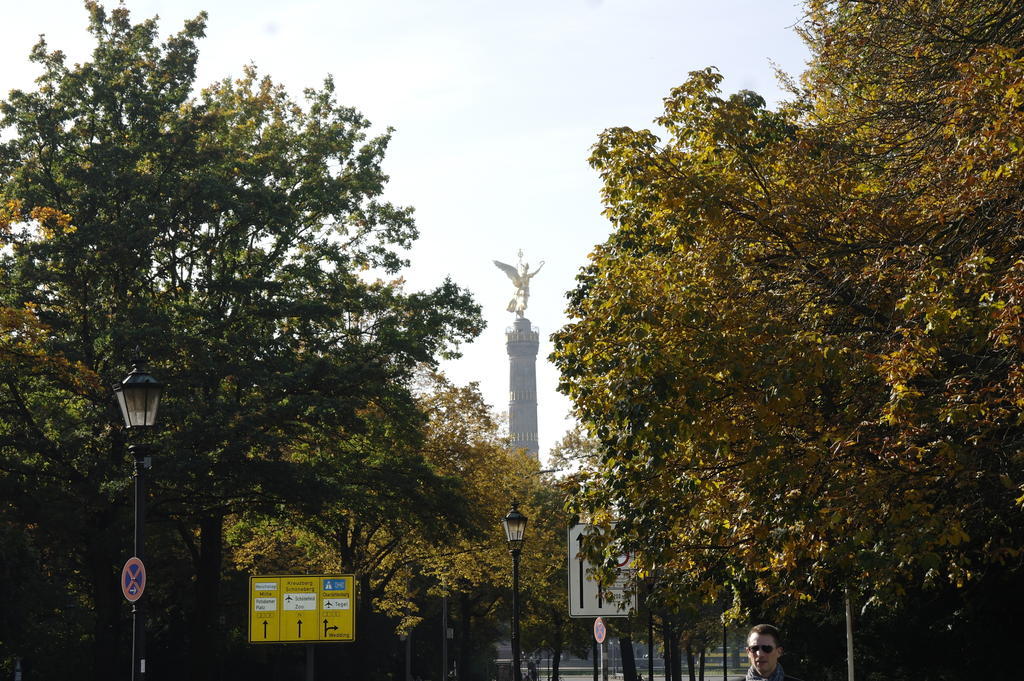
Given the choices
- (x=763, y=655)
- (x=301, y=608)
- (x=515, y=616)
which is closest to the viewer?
(x=763, y=655)

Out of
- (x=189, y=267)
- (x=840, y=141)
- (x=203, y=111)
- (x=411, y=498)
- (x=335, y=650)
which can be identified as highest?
(x=203, y=111)

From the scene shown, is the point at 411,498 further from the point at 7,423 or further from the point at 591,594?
the point at 591,594

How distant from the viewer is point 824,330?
14.1 m

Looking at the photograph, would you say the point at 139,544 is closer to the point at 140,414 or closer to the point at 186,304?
the point at 140,414

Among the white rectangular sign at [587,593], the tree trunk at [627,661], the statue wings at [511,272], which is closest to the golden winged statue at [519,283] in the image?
the statue wings at [511,272]

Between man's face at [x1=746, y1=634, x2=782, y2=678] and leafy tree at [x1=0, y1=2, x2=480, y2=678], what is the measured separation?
21438 mm

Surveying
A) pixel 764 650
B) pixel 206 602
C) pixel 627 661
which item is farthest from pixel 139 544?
pixel 627 661

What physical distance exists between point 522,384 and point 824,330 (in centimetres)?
15913

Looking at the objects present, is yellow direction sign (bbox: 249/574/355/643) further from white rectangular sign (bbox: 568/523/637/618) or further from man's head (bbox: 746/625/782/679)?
man's head (bbox: 746/625/782/679)

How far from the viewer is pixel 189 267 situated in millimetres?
32000

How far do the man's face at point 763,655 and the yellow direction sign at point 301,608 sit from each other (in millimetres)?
26853

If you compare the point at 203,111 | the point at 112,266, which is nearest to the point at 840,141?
the point at 112,266

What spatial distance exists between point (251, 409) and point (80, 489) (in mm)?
3870

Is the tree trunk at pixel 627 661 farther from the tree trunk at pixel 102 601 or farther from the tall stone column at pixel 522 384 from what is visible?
the tall stone column at pixel 522 384
